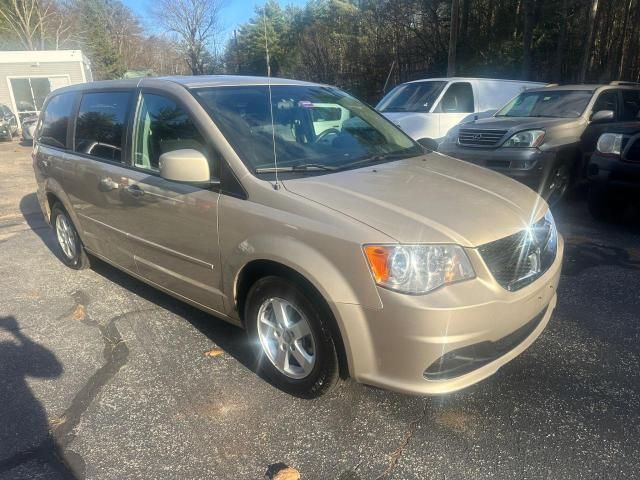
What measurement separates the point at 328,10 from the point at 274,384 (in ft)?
109

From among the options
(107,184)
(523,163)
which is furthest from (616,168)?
(107,184)

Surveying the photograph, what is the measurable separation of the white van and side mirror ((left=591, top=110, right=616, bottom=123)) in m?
2.48

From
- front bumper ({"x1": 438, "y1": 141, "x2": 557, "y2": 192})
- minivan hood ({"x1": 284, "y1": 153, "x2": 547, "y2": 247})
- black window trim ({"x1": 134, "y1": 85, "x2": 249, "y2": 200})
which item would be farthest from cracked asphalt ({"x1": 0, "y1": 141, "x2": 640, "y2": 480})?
front bumper ({"x1": 438, "y1": 141, "x2": 557, "y2": 192})

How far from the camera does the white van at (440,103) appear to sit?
8945 mm

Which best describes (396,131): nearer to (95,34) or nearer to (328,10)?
(328,10)

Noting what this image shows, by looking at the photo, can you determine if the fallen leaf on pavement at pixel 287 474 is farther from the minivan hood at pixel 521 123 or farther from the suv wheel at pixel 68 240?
the minivan hood at pixel 521 123

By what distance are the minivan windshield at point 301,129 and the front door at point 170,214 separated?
0.23m

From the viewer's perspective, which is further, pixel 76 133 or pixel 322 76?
pixel 322 76

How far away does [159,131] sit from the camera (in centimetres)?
346

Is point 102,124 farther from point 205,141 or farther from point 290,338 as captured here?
point 290,338

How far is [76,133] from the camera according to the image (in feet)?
14.6

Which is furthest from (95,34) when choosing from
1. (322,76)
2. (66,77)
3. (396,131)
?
(396,131)

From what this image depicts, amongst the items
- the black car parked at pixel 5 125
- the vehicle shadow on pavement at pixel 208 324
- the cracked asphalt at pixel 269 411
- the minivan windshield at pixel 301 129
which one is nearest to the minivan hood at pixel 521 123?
the cracked asphalt at pixel 269 411

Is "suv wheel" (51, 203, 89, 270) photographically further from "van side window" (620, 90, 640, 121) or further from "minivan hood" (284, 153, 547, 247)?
"van side window" (620, 90, 640, 121)
